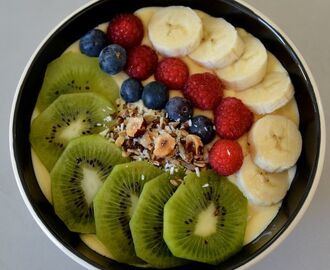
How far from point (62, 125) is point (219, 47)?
→ 0.33m

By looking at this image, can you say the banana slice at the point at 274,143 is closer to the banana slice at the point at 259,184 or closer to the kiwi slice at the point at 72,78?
the banana slice at the point at 259,184

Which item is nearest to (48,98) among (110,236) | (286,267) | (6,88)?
(6,88)

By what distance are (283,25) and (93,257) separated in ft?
2.05

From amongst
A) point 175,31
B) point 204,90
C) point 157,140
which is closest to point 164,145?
point 157,140

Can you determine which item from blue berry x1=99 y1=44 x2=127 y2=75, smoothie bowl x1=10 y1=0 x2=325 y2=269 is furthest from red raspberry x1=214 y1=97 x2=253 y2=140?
blue berry x1=99 y1=44 x2=127 y2=75

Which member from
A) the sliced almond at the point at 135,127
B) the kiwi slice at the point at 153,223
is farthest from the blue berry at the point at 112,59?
the kiwi slice at the point at 153,223

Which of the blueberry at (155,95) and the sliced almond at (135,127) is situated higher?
the blueberry at (155,95)

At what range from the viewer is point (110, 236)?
0.98 metres

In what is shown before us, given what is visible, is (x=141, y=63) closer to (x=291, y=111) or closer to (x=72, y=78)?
(x=72, y=78)

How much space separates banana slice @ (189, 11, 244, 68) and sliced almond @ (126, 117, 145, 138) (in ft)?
0.55

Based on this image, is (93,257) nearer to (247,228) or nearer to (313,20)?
(247,228)

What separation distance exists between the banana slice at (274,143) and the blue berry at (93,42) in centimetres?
33

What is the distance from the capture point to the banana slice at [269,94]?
102 cm

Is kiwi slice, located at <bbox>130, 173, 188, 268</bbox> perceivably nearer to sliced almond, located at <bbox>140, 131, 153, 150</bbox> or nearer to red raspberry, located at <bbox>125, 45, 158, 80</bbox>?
sliced almond, located at <bbox>140, 131, 153, 150</bbox>
